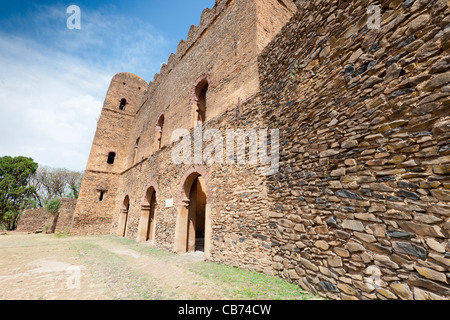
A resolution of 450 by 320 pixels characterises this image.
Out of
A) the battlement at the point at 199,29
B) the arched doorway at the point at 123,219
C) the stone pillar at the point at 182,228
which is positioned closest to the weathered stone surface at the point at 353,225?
the stone pillar at the point at 182,228

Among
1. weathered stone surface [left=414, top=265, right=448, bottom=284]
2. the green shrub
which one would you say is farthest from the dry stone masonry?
the green shrub

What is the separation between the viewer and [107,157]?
16.3m

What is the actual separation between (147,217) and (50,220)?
11380mm

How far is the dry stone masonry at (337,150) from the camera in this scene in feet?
7.24

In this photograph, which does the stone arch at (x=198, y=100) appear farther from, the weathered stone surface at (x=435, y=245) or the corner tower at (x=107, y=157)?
the corner tower at (x=107, y=157)

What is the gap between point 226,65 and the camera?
23.5 feet

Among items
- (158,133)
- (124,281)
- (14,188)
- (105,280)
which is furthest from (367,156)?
(14,188)

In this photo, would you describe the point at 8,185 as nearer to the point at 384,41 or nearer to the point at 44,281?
the point at 44,281

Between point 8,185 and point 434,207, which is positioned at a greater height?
point 8,185

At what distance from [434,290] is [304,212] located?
1.76 metres

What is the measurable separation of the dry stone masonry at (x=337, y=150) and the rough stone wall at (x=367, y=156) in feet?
0.05
